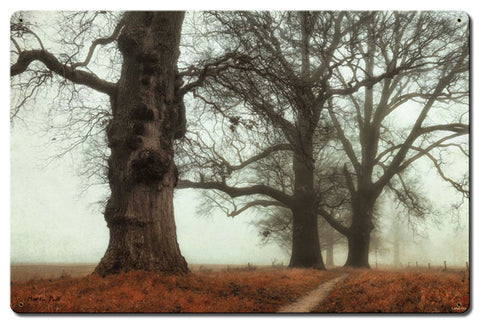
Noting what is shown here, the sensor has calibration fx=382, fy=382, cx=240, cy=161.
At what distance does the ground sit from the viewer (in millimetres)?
5223

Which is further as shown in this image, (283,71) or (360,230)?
(360,230)

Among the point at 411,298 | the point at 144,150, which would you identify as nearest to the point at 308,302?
the point at 411,298

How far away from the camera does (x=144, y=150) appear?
666 cm

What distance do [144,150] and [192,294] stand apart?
8.42 ft

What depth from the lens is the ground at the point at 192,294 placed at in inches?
206

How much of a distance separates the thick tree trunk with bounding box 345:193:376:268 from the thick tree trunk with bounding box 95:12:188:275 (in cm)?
799

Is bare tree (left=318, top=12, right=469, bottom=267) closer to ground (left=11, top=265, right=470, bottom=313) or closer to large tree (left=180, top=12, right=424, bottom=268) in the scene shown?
large tree (left=180, top=12, right=424, bottom=268)

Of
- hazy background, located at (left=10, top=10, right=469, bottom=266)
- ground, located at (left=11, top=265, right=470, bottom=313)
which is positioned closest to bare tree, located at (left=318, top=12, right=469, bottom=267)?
hazy background, located at (left=10, top=10, right=469, bottom=266)

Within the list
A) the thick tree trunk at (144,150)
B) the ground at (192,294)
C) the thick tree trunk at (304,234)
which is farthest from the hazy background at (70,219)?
the thick tree trunk at (304,234)

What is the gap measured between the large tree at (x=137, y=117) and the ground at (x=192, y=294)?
0.58m

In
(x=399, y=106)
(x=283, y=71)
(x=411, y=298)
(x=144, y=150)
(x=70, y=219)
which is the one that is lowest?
(x=411, y=298)

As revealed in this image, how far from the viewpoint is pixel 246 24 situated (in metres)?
7.62

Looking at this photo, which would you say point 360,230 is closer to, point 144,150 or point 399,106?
point 399,106

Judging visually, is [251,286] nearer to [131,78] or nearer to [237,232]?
[237,232]
